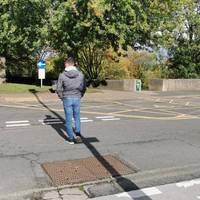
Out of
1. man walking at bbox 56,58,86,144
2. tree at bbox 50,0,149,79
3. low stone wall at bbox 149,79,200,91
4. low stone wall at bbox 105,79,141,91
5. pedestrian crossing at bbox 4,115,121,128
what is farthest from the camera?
low stone wall at bbox 149,79,200,91

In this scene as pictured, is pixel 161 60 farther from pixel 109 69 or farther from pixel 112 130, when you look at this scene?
pixel 112 130

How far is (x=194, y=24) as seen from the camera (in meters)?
33.3

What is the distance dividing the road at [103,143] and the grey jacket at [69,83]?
107 centimetres

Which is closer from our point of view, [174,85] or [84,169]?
[84,169]

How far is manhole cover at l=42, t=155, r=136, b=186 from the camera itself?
20.7ft

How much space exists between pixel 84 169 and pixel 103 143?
2.13 m

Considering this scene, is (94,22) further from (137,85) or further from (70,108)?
(70,108)

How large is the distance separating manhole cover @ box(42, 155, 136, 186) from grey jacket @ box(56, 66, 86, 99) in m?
1.71

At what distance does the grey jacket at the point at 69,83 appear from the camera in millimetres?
8648

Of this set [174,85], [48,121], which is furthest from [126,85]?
[48,121]

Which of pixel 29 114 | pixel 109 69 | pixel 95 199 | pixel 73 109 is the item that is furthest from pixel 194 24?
pixel 95 199

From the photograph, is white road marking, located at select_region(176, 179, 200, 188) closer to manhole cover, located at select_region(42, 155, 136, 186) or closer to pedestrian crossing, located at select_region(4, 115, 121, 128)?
manhole cover, located at select_region(42, 155, 136, 186)

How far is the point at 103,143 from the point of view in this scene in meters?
8.92

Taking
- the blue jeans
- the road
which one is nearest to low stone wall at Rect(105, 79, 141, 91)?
the road
